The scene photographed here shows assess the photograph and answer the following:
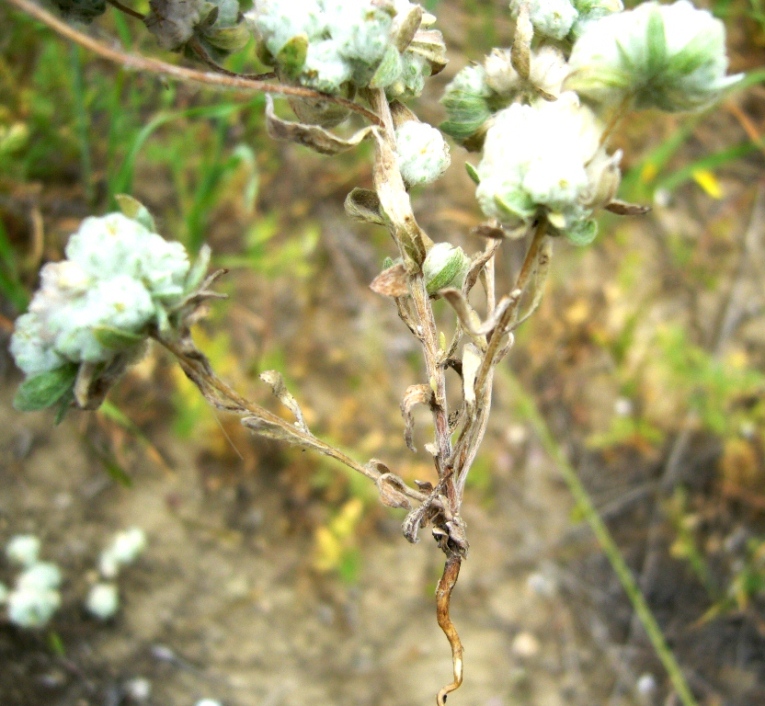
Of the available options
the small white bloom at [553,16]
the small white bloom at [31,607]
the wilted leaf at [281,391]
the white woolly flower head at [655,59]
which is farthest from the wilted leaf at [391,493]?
the small white bloom at [31,607]

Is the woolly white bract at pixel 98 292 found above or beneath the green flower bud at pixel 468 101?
beneath

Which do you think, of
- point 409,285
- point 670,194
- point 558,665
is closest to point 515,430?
point 558,665

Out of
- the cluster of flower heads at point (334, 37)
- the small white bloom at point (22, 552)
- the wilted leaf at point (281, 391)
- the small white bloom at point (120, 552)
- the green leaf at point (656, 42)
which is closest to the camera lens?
the green leaf at point (656, 42)

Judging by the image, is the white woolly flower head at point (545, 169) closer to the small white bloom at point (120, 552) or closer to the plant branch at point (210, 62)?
the plant branch at point (210, 62)

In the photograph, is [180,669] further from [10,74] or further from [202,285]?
[10,74]

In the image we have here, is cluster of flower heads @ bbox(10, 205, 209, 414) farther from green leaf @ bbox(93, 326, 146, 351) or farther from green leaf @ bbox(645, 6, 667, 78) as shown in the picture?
green leaf @ bbox(645, 6, 667, 78)

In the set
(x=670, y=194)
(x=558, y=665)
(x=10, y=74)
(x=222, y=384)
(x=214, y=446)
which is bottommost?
(x=558, y=665)
